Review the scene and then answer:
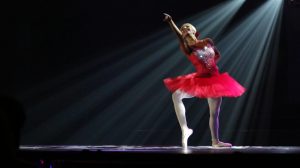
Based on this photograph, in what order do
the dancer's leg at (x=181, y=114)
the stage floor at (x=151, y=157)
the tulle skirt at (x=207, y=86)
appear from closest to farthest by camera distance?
the stage floor at (x=151, y=157) → the tulle skirt at (x=207, y=86) → the dancer's leg at (x=181, y=114)

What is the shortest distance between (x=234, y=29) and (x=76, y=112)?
8.81ft

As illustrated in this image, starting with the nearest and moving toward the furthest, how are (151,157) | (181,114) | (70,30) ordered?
(151,157) < (181,114) < (70,30)

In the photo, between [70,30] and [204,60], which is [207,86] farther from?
[70,30]

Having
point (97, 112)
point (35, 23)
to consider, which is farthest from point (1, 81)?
point (97, 112)

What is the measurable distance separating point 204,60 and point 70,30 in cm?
301

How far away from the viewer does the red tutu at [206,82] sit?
15.2 ft

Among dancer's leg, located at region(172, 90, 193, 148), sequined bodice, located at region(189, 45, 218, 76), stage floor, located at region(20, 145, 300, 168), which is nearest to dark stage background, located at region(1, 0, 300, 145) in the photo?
sequined bodice, located at region(189, 45, 218, 76)

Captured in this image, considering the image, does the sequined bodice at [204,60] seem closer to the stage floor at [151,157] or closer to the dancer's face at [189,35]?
the dancer's face at [189,35]

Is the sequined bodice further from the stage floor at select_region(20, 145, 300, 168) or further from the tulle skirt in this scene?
the stage floor at select_region(20, 145, 300, 168)

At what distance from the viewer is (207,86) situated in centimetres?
466

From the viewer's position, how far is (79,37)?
7.06 metres

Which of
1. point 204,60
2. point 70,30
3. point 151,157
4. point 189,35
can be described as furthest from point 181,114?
point 70,30

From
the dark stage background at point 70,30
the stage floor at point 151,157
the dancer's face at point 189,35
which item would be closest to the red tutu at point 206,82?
the dancer's face at point 189,35

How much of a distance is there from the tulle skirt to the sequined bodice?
0.06m
